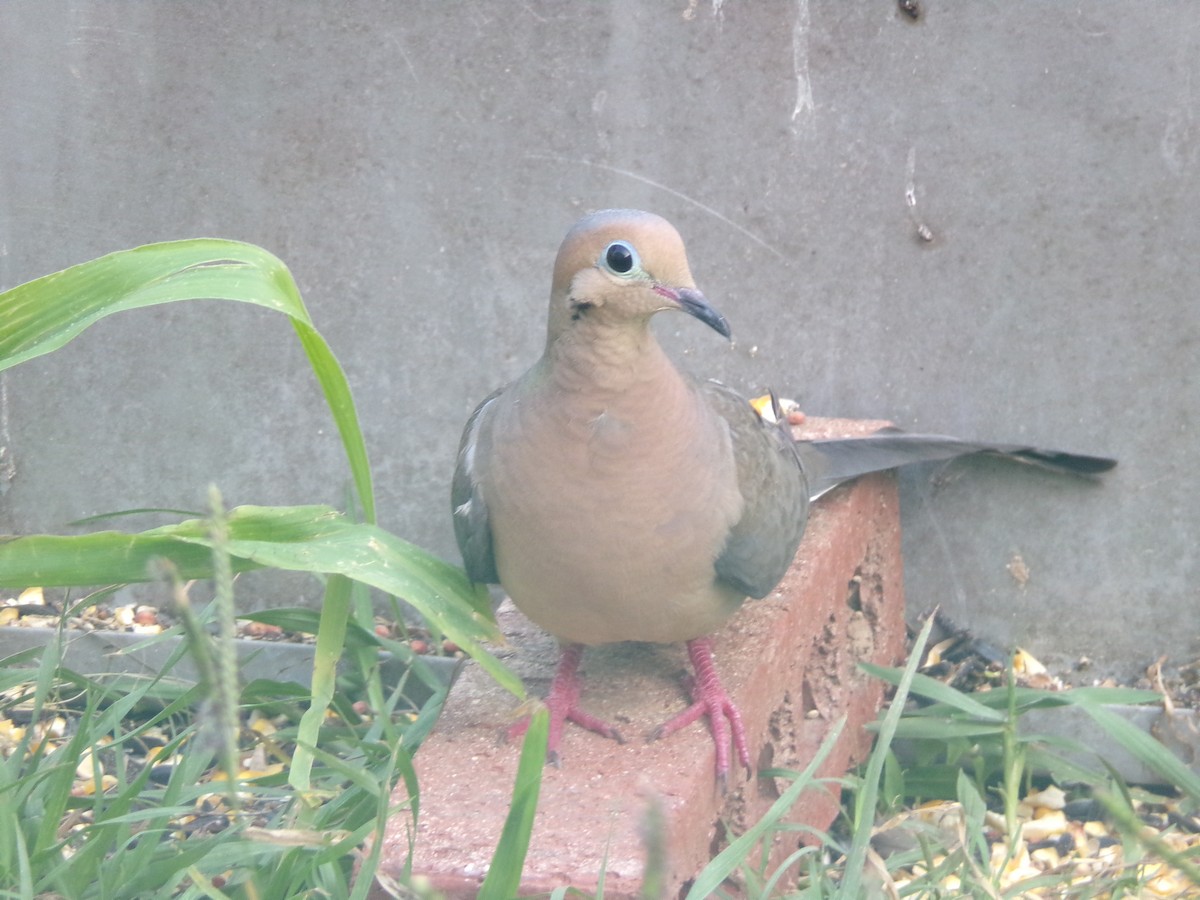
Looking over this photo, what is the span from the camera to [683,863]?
81.1 inches

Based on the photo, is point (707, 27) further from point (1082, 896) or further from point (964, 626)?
point (1082, 896)

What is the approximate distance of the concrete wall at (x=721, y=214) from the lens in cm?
305

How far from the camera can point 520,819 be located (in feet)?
5.38

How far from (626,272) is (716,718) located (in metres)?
0.86

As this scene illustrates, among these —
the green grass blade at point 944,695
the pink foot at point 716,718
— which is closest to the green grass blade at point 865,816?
the pink foot at point 716,718

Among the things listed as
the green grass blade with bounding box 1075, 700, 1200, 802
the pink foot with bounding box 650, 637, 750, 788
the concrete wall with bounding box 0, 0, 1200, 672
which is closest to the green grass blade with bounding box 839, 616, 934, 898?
the pink foot with bounding box 650, 637, 750, 788

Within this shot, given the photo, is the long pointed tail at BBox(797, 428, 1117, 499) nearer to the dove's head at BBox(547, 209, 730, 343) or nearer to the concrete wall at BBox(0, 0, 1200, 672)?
the concrete wall at BBox(0, 0, 1200, 672)

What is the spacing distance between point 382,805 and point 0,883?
72cm

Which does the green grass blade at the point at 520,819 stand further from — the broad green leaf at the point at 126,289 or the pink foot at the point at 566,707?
the broad green leaf at the point at 126,289

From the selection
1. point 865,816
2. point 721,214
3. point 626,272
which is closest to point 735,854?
point 865,816

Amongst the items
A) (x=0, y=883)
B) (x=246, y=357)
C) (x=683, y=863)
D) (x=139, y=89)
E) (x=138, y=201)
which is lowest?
(x=0, y=883)

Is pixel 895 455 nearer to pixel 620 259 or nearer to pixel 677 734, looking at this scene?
pixel 677 734

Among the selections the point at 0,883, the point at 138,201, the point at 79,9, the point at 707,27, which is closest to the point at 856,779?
the point at 0,883

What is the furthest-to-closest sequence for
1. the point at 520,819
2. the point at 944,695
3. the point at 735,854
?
the point at 944,695 → the point at 735,854 → the point at 520,819
